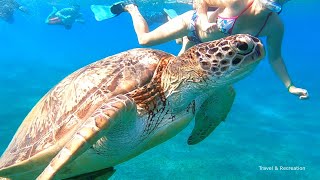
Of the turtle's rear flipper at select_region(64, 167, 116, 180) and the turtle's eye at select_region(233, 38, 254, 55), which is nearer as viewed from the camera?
the turtle's eye at select_region(233, 38, 254, 55)

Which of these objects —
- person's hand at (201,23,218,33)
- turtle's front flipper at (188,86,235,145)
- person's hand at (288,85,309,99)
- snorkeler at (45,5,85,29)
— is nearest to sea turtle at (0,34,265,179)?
turtle's front flipper at (188,86,235,145)

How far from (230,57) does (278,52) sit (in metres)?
2.52

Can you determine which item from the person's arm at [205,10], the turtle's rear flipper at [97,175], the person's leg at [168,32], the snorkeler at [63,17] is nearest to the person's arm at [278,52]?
the person's arm at [205,10]

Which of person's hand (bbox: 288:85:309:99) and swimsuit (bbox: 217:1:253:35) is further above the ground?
swimsuit (bbox: 217:1:253:35)

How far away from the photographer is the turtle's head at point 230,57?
222cm

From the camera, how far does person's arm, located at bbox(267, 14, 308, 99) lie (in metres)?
4.12

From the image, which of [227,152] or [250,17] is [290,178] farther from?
[250,17]

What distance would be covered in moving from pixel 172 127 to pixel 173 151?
5049 mm

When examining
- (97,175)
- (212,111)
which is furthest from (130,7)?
(97,175)

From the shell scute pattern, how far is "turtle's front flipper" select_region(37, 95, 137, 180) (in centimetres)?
43

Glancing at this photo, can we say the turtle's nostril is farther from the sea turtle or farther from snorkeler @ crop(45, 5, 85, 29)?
snorkeler @ crop(45, 5, 85, 29)

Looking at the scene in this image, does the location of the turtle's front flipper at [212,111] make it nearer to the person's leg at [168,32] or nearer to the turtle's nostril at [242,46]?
the turtle's nostril at [242,46]

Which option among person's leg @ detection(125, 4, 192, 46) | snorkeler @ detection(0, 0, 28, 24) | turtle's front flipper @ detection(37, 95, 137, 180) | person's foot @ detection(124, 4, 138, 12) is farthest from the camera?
snorkeler @ detection(0, 0, 28, 24)

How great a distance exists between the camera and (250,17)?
13.0 ft
